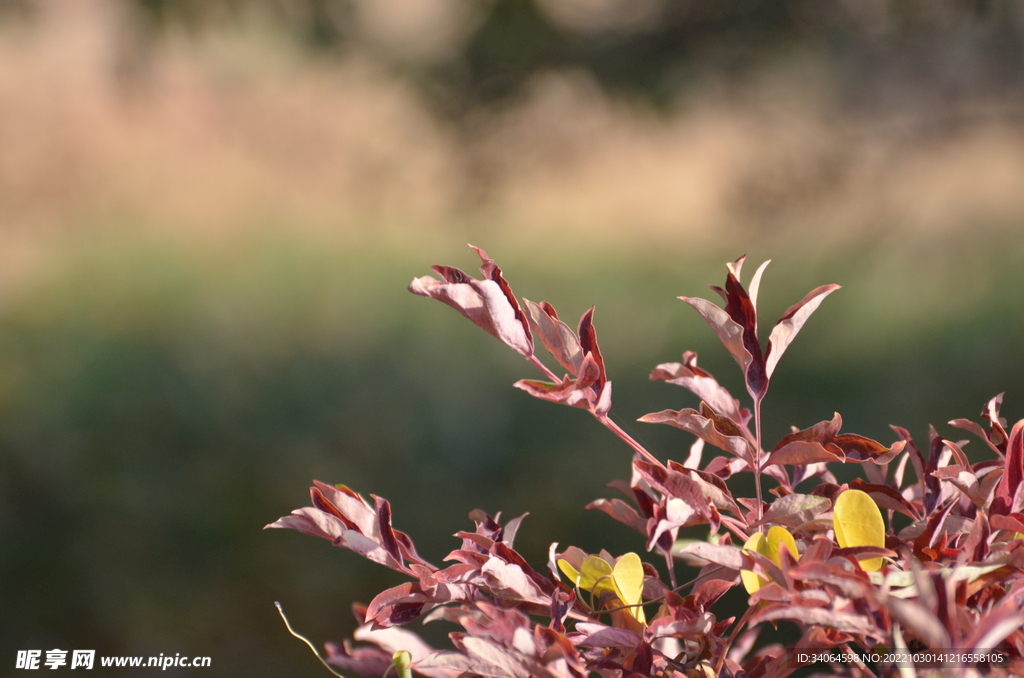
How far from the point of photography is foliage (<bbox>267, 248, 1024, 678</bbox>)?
0.21m

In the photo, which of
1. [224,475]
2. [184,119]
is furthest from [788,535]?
[184,119]

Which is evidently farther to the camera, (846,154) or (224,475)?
(224,475)

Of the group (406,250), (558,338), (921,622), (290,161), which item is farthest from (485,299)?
(290,161)

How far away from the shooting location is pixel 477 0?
4.38 feet

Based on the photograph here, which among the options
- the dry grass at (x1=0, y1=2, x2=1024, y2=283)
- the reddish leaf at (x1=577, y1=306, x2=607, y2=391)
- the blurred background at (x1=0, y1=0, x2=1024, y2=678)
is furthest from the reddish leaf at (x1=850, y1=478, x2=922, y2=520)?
the dry grass at (x1=0, y1=2, x2=1024, y2=283)

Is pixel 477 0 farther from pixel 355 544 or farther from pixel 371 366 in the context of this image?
pixel 355 544

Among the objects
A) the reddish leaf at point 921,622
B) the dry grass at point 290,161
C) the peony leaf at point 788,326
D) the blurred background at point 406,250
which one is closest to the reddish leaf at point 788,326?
the peony leaf at point 788,326

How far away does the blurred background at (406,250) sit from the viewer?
136 cm

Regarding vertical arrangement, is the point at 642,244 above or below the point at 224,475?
above

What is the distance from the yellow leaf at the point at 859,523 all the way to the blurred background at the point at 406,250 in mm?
1183

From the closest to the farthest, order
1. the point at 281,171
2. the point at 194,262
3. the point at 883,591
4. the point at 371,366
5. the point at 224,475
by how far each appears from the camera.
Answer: the point at 883,591 < the point at 224,475 < the point at 371,366 < the point at 194,262 < the point at 281,171

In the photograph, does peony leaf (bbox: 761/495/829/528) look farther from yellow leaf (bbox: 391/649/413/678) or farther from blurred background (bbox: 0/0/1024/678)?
blurred background (bbox: 0/0/1024/678)

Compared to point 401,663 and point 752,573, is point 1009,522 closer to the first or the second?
point 752,573

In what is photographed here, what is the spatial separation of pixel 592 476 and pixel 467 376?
1.26ft
